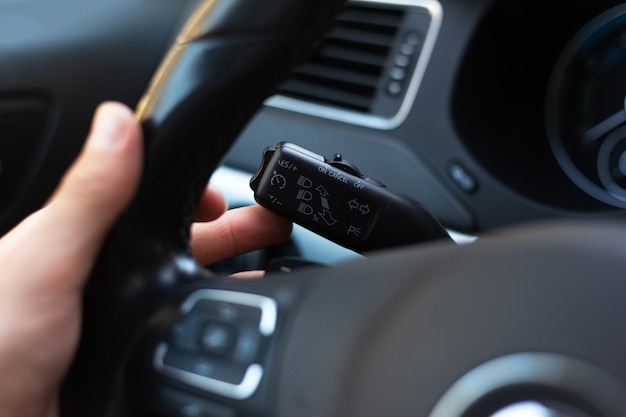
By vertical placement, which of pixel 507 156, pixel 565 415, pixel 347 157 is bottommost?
pixel 347 157

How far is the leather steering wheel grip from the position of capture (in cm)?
51

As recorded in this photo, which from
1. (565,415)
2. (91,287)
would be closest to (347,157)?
(91,287)

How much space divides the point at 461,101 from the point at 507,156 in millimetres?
126

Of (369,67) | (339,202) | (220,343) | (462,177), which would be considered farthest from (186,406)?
(369,67)

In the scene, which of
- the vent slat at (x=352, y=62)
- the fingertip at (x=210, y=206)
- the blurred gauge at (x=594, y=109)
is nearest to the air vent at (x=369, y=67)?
the vent slat at (x=352, y=62)

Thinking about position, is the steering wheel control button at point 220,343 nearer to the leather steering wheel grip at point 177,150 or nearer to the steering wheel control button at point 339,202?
the leather steering wheel grip at point 177,150

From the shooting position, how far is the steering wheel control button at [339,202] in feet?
2.45

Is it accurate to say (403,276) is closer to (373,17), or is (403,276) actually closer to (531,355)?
(531,355)

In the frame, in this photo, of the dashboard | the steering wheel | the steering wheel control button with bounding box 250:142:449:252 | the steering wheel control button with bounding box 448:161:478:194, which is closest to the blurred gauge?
the dashboard

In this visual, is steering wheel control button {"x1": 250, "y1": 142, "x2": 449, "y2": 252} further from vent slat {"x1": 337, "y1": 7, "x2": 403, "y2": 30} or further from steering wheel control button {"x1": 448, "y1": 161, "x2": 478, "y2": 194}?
vent slat {"x1": 337, "y1": 7, "x2": 403, "y2": 30}

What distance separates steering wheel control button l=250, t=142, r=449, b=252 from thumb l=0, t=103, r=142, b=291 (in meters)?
0.24

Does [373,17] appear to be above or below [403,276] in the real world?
below

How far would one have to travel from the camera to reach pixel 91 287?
0.56 metres

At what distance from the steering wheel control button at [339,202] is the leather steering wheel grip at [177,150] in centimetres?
19
